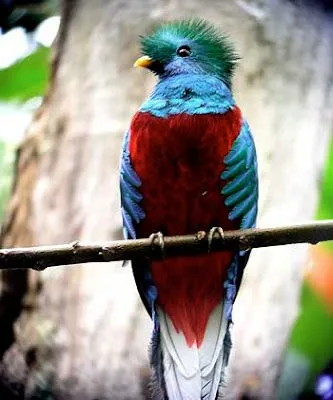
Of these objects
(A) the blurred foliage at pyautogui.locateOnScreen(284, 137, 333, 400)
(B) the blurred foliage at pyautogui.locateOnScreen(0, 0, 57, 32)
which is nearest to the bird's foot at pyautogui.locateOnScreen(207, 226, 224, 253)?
(A) the blurred foliage at pyautogui.locateOnScreen(284, 137, 333, 400)

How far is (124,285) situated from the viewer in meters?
1.13

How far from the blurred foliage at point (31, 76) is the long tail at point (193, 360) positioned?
0.47 meters

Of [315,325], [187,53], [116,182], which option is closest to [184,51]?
[187,53]

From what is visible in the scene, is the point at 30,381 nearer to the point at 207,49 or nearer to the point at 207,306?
the point at 207,306

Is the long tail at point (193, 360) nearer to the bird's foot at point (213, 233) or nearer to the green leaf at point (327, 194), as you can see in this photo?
the bird's foot at point (213, 233)

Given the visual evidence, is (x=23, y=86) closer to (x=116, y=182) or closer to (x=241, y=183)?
(x=116, y=182)

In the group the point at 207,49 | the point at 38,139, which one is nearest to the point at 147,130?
the point at 207,49

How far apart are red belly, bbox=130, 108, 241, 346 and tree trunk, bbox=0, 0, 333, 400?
17 cm

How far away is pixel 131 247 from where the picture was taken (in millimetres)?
794

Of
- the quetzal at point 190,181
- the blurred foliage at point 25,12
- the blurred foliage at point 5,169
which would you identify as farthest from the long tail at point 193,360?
the blurred foliage at point 25,12

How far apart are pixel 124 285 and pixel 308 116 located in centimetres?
32

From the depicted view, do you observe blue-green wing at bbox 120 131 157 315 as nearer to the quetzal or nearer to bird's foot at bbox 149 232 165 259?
the quetzal

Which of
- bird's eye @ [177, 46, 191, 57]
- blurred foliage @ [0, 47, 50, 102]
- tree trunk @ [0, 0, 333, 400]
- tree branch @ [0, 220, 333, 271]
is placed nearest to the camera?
tree branch @ [0, 220, 333, 271]

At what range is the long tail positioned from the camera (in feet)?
2.84
